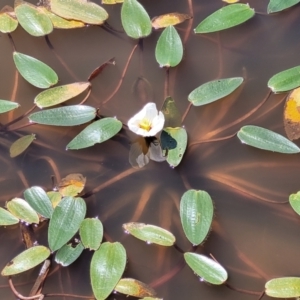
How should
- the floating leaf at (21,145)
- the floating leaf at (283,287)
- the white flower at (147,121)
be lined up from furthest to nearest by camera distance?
the floating leaf at (21,145)
the white flower at (147,121)
the floating leaf at (283,287)

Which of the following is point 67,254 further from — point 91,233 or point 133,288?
point 133,288

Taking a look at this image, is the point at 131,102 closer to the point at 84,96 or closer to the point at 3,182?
the point at 84,96

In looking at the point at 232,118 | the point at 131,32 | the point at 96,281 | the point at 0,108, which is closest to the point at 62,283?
the point at 96,281

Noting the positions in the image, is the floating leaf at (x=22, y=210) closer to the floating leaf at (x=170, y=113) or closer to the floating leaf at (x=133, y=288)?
the floating leaf at (x=133, y=288)

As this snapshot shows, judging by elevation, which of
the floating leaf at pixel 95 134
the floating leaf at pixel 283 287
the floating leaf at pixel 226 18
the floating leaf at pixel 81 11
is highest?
Result: the floating leaf at pixel 81 11

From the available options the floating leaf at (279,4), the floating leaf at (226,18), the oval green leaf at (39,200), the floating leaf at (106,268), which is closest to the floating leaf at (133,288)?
the floating leaf at (106,268)

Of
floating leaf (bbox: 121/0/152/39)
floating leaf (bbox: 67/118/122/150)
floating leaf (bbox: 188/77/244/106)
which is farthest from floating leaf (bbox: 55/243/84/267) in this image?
floating leaf (bbox: 121/0/152/39)

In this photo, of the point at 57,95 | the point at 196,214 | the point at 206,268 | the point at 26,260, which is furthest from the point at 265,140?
the point at 26,260
